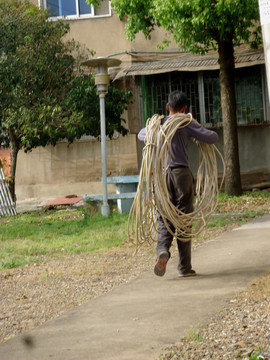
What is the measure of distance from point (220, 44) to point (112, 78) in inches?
156

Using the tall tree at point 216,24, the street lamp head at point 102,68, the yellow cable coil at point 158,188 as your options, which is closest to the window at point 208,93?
the tall tree at point 216,24

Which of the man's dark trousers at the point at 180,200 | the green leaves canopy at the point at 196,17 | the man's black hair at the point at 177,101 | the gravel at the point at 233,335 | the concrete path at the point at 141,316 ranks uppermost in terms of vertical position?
the green leaves canopy at the point at 196,17

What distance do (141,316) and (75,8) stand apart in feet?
49.6

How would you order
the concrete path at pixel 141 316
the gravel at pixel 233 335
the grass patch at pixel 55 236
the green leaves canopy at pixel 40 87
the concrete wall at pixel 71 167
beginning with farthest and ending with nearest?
the concrete wall at pixel 71 167 < the green leaves canopy at pixel 40 87 < the grass patch at pixel 55 236 < the concrete path at pixel 141 316 < the gravel at pixel 233 335

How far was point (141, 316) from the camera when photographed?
510 centimetres

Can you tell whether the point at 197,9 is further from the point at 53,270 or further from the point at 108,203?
the point at 53,270

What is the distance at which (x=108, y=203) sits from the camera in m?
13.4

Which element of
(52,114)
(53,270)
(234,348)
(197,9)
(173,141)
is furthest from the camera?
(52,114)

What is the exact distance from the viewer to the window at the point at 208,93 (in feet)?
57.9

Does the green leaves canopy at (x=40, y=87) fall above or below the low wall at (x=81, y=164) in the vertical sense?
above

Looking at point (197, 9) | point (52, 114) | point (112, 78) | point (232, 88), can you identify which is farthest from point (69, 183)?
point (197, 9)

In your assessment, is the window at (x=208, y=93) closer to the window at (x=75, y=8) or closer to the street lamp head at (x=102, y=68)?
the window at (x=75, y=8)

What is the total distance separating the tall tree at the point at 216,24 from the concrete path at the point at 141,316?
697 cm

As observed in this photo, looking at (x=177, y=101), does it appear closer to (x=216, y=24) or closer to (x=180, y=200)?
(x=180, y=200)
